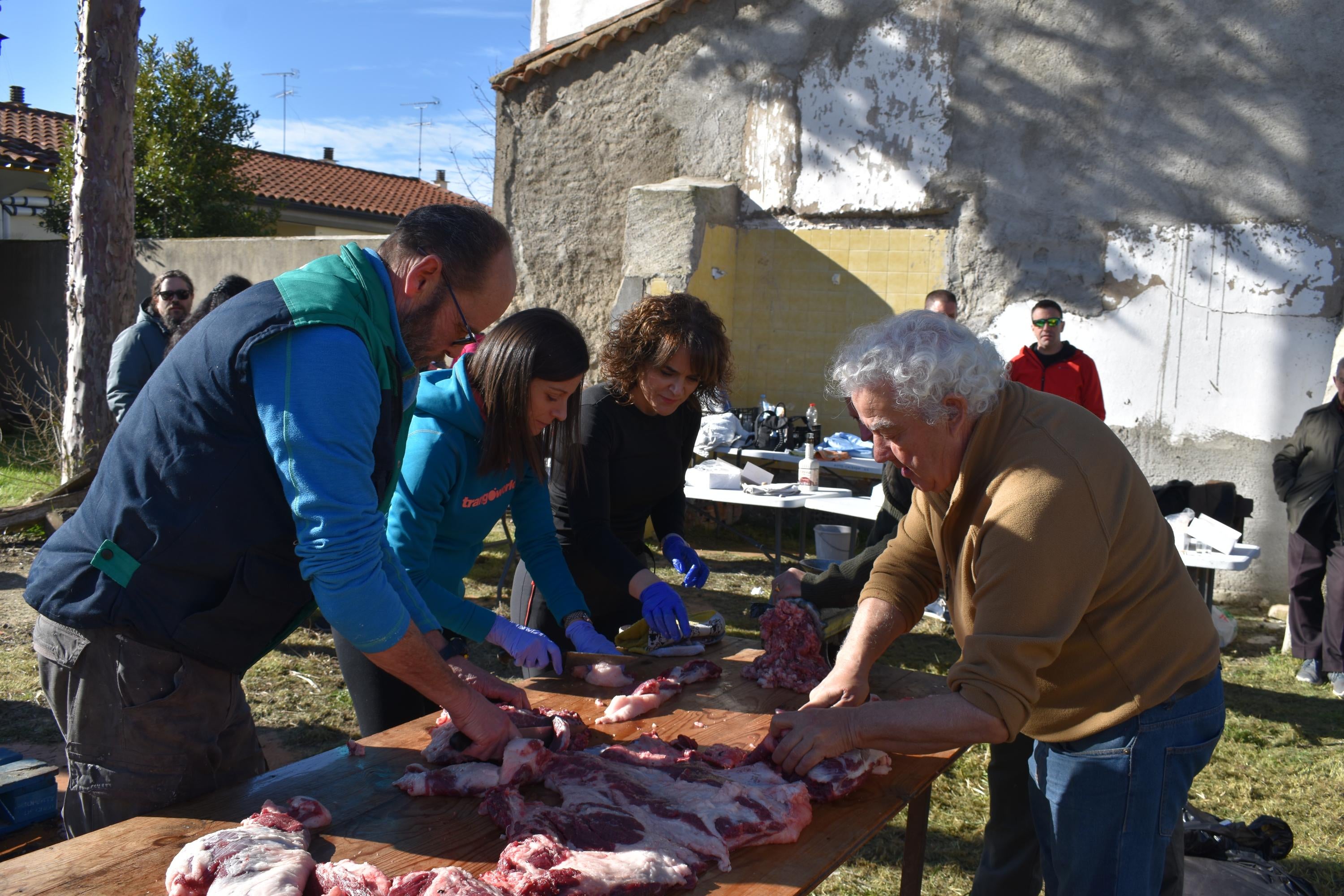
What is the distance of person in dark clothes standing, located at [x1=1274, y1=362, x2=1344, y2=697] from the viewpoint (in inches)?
216

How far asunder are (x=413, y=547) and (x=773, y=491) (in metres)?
4.34

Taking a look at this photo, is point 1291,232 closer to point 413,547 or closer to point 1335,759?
point 1335,759

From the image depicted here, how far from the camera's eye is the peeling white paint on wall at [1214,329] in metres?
6.85

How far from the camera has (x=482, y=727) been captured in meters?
2.11

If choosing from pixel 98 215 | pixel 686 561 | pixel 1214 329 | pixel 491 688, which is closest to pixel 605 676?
pixel 491 688

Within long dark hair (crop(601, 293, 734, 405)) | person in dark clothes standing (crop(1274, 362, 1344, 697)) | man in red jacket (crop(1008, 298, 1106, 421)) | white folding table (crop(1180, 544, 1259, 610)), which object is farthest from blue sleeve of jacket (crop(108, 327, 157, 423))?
person in dark clothes standing (crop(1274, 362, 1344, 697))

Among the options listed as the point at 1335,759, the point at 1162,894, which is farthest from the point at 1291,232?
the point at 1162,894

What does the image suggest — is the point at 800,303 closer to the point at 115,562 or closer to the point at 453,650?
the point at 453,650

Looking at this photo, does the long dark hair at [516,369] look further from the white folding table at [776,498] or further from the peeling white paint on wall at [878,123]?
the peeling white paint on wall at [878,123]

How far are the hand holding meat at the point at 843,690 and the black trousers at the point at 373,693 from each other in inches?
43.2

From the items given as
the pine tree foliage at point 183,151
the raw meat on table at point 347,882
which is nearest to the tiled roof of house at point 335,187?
the pine tree foliage at point 183,151

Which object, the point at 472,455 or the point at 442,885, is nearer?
the point at 442,885

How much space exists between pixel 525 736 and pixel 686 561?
141 centimetres

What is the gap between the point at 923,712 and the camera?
1.99 metres
